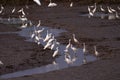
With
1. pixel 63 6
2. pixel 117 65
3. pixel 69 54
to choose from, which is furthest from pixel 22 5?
pixel 117 65

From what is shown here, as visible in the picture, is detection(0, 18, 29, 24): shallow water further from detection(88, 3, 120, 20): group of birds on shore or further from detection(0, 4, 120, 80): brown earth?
detection(88, 3, 120, 20): group of birds on shore

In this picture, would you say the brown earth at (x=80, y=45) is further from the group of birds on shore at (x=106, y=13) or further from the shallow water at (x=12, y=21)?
the group of birds on shore at (x=106, y=13)

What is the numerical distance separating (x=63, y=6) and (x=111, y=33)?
22.4 metres

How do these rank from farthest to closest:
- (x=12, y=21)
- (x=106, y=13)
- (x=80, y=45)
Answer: (x=106, y=13), (x=12, y=21), (x=80, y=45)

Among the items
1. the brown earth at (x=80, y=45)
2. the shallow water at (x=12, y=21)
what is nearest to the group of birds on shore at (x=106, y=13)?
the brown earth at (x=80, y=45)

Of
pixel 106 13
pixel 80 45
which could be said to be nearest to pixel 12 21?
pixel 106 13

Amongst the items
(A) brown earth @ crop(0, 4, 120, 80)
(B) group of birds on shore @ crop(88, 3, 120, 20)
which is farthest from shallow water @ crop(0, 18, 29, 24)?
(B) group of birds on shore @ crop(88, 3, 120, 20)

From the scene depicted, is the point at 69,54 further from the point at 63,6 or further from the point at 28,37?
the point at 63,6

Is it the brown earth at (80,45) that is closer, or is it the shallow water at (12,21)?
the brown earth at (80,45)

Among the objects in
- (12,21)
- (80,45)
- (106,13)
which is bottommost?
(106,13)

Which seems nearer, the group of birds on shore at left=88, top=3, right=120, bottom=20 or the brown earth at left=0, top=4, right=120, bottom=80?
the brown earth at left=0, top=4, right=120, bottom=80

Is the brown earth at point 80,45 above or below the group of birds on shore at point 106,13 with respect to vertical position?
above

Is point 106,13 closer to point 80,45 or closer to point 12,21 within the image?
point 12,21

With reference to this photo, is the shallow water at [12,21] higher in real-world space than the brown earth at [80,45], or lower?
lower
